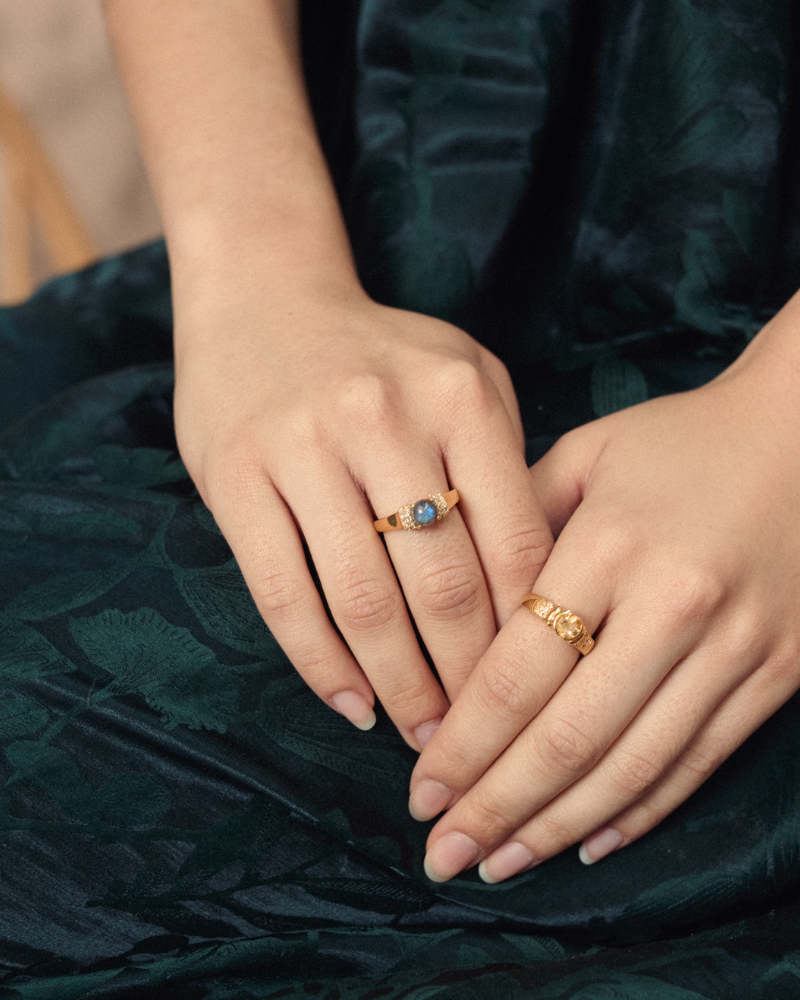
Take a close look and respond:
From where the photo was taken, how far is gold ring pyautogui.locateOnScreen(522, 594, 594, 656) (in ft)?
1.86

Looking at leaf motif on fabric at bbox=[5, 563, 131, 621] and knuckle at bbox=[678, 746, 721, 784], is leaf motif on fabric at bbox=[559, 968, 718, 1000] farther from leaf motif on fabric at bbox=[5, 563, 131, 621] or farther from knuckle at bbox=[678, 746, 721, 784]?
leaf motif on fabric at bbox=[5, 563, 131, 621]

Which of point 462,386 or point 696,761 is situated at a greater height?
point 462,386

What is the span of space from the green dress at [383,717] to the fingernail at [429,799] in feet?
0.06

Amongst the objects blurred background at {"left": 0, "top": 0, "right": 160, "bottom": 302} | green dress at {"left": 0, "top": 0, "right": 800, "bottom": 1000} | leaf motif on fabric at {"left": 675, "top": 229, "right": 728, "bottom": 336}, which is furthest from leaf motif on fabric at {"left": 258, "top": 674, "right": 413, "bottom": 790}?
blurred background at {"left": 0, "top": 0, "right": 160, "bottom": 302}

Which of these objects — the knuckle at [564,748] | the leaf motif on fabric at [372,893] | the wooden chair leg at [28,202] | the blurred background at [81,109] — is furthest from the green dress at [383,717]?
the blurred background at [81,109]

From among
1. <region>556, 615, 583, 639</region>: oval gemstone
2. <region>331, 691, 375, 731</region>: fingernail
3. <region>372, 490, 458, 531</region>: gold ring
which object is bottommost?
<region>331, 691, 375, 731</region>: fingernail

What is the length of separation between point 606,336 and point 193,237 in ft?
1.35

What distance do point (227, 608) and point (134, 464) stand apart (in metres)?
0.24

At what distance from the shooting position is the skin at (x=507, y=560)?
22.5 inches

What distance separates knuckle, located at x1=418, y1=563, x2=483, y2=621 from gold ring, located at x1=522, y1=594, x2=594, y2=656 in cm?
5

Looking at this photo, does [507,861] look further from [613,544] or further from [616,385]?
[616,385]

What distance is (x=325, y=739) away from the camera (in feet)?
2.06

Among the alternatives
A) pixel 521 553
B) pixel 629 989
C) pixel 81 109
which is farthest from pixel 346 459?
pixel 81 109

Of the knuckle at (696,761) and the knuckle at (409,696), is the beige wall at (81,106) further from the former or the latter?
the knuckle at (696,761)
